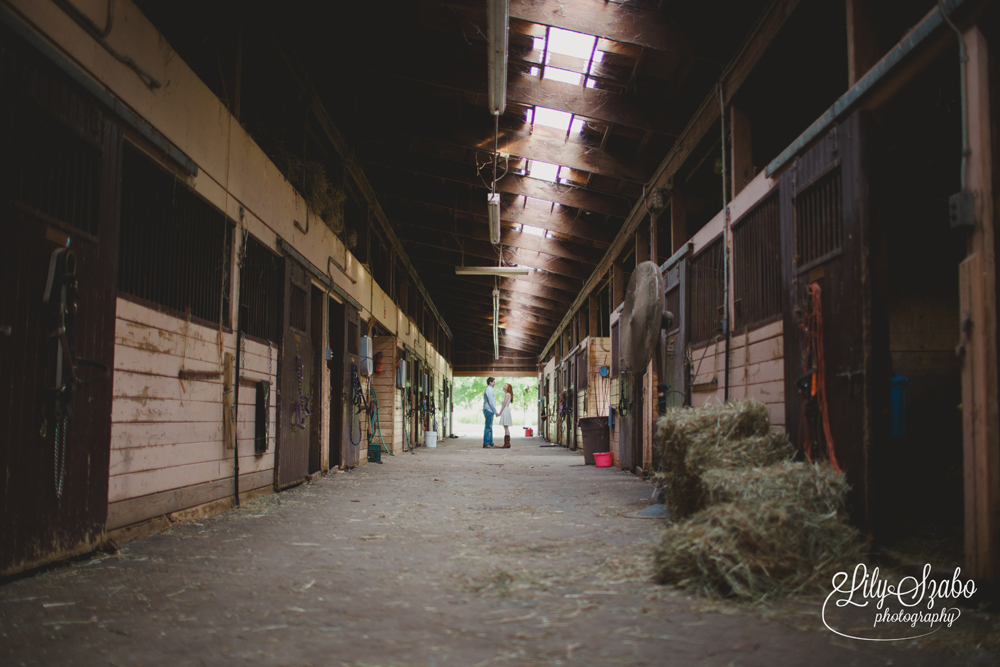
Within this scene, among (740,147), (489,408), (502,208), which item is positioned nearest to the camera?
(740,147)

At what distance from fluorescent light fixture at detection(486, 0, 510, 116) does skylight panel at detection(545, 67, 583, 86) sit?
0.96 metres

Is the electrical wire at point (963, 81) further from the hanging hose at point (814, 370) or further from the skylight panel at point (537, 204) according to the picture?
the skylight panel at point (537, 204)

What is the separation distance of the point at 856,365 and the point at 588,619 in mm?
2088

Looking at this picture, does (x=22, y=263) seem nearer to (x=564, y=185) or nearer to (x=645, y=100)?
(x=645, y=100)

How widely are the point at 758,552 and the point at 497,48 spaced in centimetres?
452

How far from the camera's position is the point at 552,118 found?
862 cm

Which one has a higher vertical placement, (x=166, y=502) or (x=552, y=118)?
(x=552, y=118)

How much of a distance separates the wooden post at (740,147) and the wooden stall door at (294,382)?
15.4 feet

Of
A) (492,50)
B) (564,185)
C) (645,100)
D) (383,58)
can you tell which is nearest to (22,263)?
(492,50)

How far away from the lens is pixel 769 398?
4816 mm

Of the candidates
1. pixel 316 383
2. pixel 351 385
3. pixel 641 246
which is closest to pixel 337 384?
pixel 351 385

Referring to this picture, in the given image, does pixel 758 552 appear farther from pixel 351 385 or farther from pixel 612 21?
pixel 351 385

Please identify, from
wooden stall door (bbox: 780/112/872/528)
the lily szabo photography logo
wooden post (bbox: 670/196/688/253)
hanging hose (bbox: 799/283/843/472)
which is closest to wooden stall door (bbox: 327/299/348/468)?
wooden post (bbox: 670/196/688/253)

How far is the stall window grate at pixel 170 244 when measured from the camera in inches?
160
